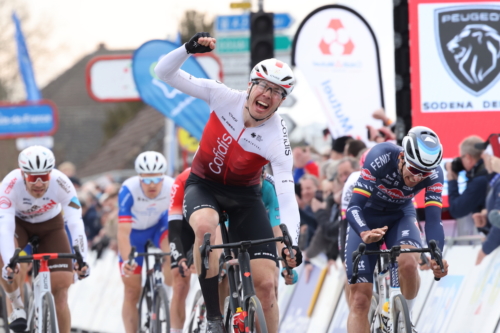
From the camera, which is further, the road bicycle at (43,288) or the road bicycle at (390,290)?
the road bicycle at (43,288)

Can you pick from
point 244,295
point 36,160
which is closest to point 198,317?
point 36,160

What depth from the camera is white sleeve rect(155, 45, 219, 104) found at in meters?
7.42

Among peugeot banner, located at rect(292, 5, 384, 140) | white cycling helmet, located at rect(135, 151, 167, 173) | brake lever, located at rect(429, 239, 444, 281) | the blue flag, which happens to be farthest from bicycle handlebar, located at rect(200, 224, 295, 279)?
the blue flag

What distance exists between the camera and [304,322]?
12203 millimetres

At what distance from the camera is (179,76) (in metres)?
7.58

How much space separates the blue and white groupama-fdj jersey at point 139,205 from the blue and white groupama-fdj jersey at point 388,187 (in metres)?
4.04

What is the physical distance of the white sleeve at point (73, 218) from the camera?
9.67 m

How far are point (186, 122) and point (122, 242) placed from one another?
7214 mm

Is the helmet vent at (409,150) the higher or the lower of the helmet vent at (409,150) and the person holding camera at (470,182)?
the higher

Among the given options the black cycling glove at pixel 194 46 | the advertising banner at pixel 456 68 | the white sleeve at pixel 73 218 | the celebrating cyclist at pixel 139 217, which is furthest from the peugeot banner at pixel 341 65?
the black cycling glove at pixel 194 46

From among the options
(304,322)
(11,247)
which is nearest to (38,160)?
(11,247)

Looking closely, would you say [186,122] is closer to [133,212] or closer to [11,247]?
[133,212]

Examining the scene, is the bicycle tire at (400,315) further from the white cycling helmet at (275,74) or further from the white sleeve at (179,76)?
the white sleeve at (179,76)

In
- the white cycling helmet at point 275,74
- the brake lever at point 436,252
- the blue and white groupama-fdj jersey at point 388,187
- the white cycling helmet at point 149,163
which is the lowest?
the brake lever at point 436,252
